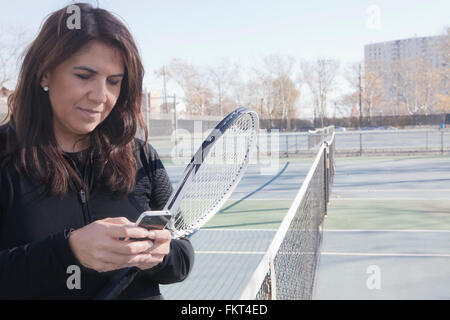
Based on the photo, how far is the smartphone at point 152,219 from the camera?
109cm

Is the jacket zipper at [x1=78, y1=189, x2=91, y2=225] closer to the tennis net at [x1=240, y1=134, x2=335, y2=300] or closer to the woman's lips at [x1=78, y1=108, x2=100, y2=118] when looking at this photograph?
the woman's lips at [x1=78, y1=108, x2=100, y2=118]

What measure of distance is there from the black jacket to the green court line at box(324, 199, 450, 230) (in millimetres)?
6398

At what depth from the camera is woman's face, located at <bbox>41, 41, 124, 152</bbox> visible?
1.31m

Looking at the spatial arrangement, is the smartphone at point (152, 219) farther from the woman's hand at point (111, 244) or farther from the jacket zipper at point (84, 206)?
the jacket zipper at point (84, 206)

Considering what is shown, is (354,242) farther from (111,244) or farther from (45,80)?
(111,244)

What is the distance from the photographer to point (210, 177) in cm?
179

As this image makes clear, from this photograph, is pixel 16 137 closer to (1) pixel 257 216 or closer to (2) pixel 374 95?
(1) pixel 257 216

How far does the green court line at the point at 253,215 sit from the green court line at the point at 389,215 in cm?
88

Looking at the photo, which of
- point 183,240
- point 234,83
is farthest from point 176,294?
point 234,83

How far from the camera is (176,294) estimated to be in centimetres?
476

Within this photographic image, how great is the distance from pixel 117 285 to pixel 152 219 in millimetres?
257

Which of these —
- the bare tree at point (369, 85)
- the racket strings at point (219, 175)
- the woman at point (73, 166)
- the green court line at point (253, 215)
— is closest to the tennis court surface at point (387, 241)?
the green court line at point (253, 215)

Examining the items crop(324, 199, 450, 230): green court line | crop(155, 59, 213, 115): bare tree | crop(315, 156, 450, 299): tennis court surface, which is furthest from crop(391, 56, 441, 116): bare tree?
crop(324, 199, 450, 230): green court line
